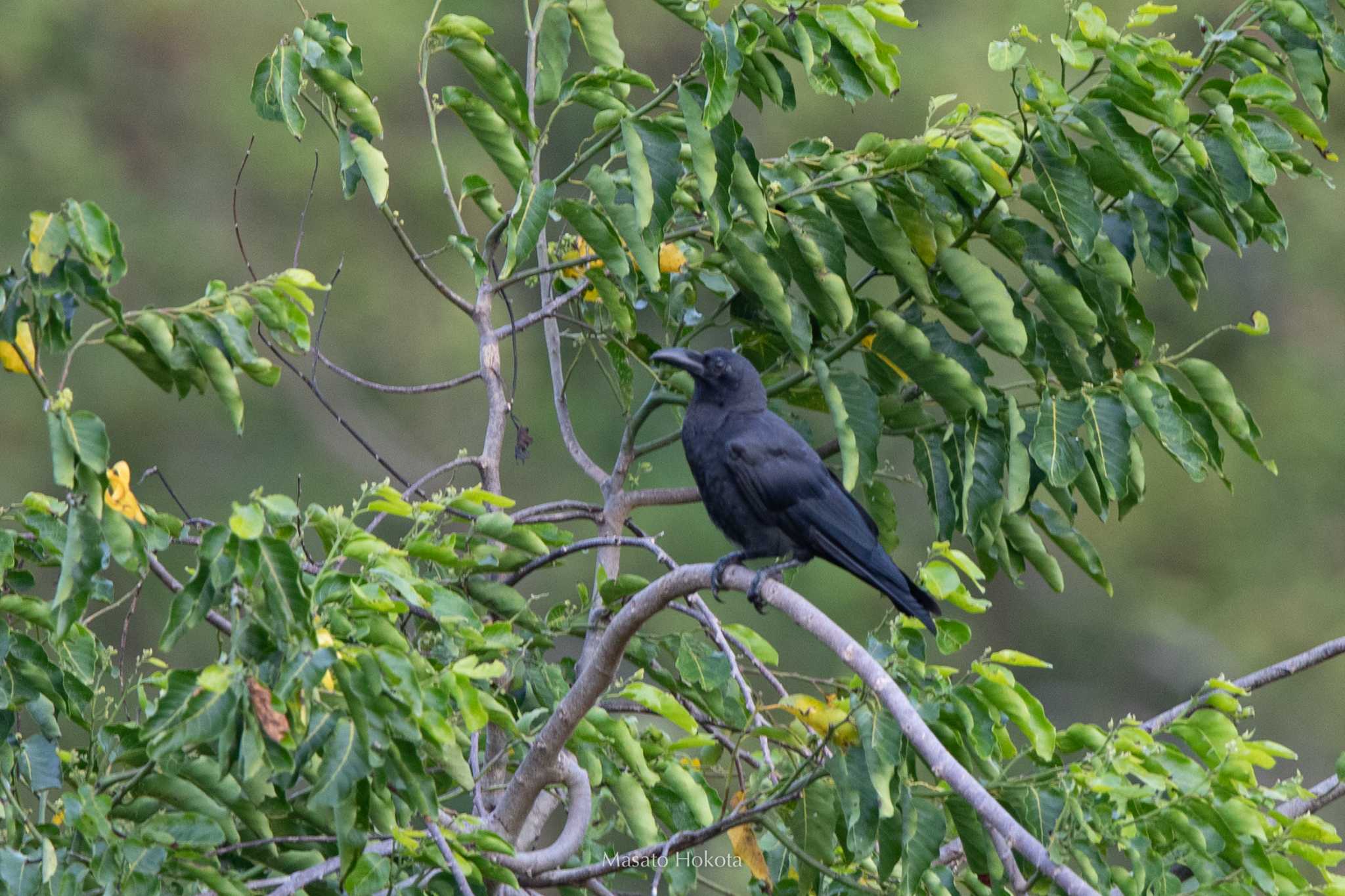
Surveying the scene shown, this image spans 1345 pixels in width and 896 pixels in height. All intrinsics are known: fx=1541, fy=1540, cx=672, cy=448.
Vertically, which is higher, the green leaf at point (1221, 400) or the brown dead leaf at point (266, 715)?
the green leaf at point (1221, 400)

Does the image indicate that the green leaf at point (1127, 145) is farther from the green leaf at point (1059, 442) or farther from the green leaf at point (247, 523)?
the green leaf at point (247, 523)

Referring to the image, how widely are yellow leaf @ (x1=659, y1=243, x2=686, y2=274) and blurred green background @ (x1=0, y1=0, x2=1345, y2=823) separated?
5985 mm

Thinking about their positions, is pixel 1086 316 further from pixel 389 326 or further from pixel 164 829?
pixel 389 326

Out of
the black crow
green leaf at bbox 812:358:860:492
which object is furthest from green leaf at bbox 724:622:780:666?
the black crow

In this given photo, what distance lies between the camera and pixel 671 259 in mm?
4043

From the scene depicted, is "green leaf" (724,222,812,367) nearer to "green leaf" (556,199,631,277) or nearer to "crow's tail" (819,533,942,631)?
"green leaf" (556,199,631,277)

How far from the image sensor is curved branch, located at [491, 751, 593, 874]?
3207 mm

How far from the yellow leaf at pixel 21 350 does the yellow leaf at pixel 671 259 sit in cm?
177

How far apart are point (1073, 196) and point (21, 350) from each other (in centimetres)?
212

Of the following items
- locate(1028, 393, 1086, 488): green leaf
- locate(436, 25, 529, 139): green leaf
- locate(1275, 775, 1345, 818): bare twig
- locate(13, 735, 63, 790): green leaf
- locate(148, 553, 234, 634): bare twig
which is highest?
locate(436, 25, 529, 139): green leaf

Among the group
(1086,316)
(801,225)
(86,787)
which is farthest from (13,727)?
(1086,316)

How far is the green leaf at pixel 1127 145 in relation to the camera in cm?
329

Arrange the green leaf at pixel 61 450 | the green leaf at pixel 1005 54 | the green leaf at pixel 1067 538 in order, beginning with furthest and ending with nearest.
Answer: the green leaf at pixel 1067 538, the green leaf at pixel 1005 54, the green leaf at pixel 61 450

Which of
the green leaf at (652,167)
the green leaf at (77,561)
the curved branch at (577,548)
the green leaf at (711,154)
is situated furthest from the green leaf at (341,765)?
the green leaf at (711,154)
